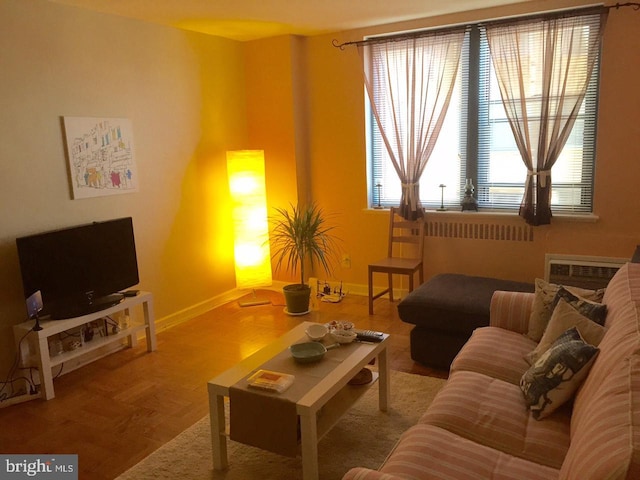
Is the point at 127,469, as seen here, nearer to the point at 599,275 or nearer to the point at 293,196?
the point at 293,196

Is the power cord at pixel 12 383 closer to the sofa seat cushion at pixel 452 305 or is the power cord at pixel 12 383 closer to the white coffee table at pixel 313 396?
the white coffee table at pixel 313 396

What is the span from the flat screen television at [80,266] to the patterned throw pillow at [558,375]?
2.80 m

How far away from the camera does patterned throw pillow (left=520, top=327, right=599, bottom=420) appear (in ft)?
6.44

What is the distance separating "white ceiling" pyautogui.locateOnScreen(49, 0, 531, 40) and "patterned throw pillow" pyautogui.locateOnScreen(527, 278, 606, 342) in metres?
2.42

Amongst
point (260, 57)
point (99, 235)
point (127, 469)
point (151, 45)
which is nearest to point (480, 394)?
point (127, 469)

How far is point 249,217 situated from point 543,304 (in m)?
2.86

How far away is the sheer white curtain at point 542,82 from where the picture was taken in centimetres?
392

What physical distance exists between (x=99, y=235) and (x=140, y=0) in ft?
5.37

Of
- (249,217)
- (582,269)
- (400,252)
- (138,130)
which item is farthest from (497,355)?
(138,130)

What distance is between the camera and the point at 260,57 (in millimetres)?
5090

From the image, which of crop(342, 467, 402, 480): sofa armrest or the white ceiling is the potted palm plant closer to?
the white ceiling

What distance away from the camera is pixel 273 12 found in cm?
404

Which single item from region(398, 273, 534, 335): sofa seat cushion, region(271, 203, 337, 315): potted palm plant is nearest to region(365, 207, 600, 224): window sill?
region(271, 203, 337, 315): potted palm plant

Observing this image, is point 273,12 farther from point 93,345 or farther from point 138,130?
point 93,345
